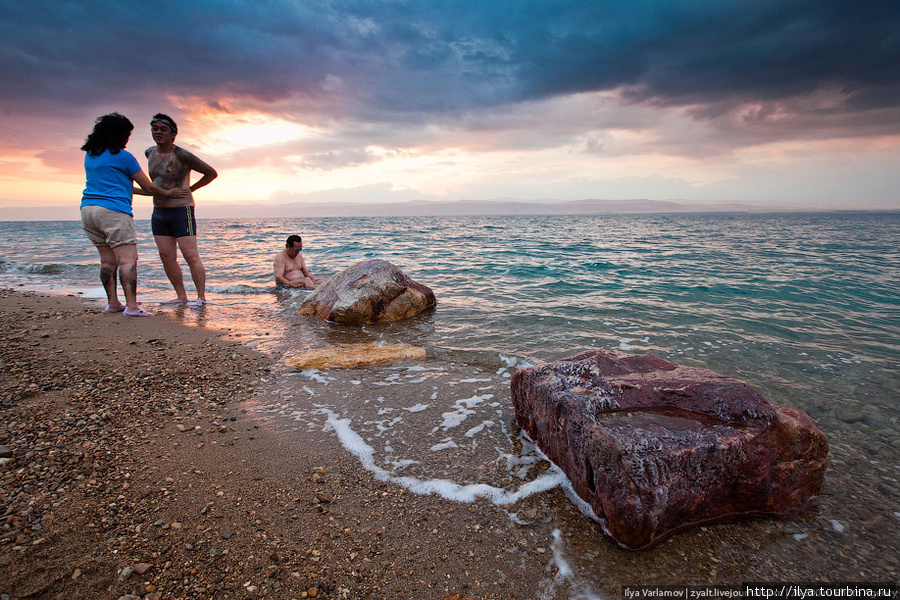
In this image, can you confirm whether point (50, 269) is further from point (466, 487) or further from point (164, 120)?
point (466, 487)

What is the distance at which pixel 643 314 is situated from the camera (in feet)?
22.7

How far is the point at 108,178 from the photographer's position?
4.94 m

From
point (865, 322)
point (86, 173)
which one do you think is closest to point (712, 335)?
point (865, 322)

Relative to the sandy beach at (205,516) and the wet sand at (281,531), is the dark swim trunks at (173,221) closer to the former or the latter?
the sandy beach at (205,516)

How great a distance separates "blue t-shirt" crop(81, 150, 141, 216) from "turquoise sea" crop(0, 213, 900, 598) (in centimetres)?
182

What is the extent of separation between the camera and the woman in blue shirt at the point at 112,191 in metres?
4.79

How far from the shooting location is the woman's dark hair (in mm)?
4718

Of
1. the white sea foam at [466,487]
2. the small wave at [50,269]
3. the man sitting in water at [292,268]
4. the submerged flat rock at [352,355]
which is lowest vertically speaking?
the white sea foam at [466,487]

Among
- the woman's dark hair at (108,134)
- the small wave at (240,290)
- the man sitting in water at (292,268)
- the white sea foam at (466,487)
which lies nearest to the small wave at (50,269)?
the small wave at (240,290)

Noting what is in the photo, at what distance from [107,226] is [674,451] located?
6.49m

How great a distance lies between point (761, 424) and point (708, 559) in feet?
2.72

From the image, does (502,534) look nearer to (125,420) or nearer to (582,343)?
(125,420)

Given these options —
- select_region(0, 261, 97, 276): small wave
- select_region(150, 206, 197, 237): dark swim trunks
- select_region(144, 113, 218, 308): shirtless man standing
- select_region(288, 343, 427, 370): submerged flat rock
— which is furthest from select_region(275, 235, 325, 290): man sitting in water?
select_region(0, 261, 97, 276): small wave

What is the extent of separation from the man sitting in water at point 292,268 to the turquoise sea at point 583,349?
46cm
